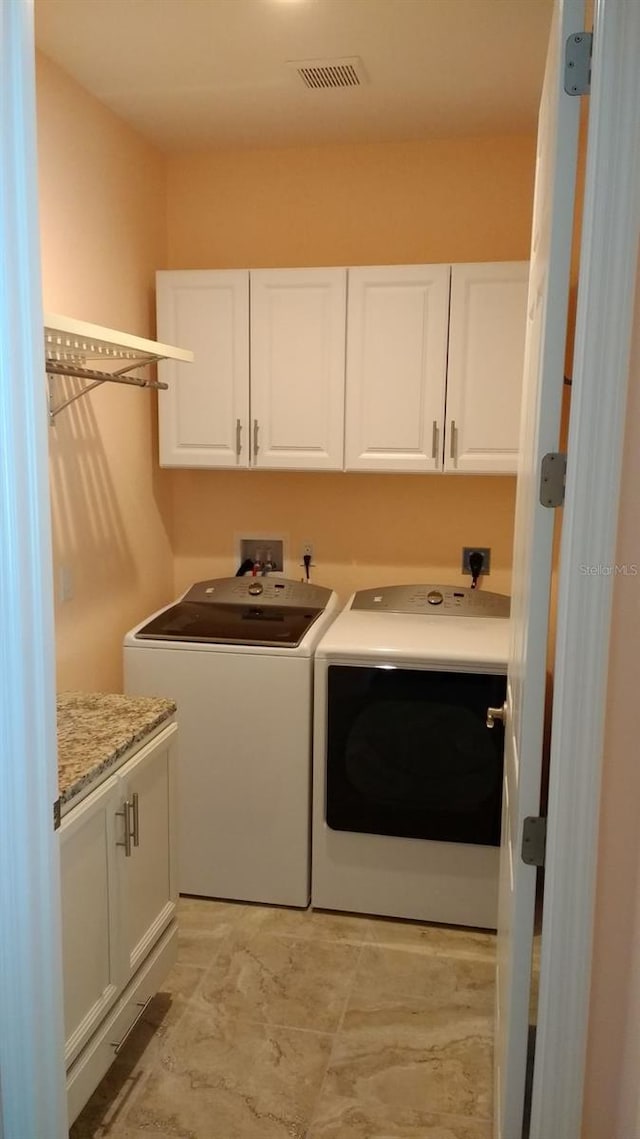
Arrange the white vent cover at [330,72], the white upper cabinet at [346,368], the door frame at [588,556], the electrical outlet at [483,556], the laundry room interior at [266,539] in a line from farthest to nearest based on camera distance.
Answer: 1. the electrical outlet at [483,556]
2. the white upper cabinet at [346,368]
3. the white vent cover at [330,72]
4. the laundry room interior at [266,539]
5. the door frame at [588,556]

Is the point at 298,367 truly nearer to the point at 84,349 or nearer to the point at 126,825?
the point at 84,349

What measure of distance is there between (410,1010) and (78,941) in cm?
107

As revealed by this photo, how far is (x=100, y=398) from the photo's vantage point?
108 inches

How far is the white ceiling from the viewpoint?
82.9 inches

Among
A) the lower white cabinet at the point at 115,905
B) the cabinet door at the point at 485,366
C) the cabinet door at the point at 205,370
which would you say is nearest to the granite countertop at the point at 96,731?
the lower white cabinet at the point at 115,905

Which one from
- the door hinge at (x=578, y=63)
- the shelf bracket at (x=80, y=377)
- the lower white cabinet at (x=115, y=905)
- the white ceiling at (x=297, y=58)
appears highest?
the white ceiling at (x=297, y=58)

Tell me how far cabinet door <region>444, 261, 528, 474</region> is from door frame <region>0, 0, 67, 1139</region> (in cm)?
182

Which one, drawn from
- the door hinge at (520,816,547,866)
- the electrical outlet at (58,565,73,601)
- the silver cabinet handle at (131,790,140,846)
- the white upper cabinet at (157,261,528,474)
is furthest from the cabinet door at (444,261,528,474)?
the door hinge at (520,816,547,866)

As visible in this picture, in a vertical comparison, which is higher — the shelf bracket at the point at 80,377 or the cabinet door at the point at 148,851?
the shelf bracket at the point at 80,377

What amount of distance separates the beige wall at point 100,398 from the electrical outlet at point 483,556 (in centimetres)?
119

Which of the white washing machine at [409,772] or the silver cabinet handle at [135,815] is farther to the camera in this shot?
the white washing machine at [409,772]

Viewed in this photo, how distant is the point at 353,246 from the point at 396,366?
23.5 inches

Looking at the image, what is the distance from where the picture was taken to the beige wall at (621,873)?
1.12 meters

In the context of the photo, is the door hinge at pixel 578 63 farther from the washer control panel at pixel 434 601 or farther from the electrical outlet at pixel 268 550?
the electrical outlet at pixel 268 550
